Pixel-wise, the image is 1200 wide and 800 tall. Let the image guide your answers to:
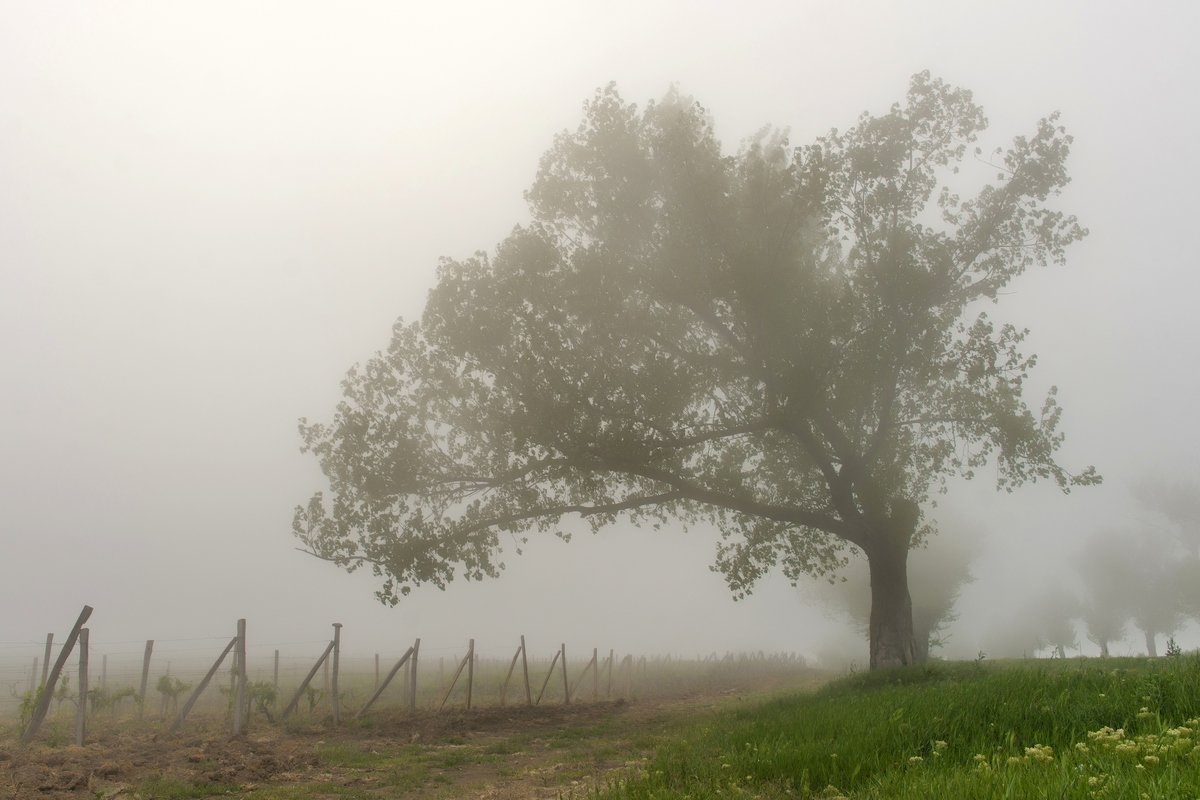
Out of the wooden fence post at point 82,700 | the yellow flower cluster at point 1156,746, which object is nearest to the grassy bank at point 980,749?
the yellow flower cluster at point 1156,746

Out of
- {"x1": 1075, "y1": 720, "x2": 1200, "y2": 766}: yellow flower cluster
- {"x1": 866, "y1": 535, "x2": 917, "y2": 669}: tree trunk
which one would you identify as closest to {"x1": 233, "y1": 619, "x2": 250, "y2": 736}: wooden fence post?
{"x1": 866, "y1": 535, "x2": 917, "y2": 669}: tree trunk

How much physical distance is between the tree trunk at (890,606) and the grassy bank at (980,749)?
37.4 ft

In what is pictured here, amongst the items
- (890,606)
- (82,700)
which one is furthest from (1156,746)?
(82,700)

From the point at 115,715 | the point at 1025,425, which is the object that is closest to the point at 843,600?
the point at 1025,425

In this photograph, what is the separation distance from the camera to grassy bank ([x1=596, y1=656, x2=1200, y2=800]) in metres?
4.93

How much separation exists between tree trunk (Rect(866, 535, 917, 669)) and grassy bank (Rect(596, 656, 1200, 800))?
1141 centimetres

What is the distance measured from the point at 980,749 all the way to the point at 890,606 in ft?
54.6

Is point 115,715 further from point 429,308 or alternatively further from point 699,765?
point 699,765

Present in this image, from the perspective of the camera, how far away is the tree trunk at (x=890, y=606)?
72.7ft

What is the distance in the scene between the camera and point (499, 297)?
21.1 m

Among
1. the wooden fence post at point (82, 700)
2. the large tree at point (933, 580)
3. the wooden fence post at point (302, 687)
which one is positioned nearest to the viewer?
the wooden fence post at point (82, 700)

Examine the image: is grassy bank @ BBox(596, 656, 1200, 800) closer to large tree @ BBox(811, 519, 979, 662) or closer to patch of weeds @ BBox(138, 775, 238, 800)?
patch of weeds @ BBox(138, 775, 238, 800)

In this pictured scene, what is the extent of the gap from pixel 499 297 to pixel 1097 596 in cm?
8000

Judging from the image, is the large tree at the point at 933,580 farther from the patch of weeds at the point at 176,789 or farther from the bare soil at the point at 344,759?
the patch of weeds at the point at 176,789
